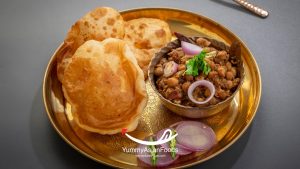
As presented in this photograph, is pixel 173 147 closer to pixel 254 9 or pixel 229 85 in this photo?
pixel 229 85

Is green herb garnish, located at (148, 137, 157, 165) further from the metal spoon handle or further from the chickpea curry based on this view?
the metal spoon handle

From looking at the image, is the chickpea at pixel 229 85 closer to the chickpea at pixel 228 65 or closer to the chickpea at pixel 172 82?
the chickpea at pixel 228 65

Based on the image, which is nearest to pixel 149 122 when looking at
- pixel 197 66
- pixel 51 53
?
pixel 197 66

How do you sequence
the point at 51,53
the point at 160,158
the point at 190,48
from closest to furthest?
the point at 160,158
the point at 190,48
the point at 51,53

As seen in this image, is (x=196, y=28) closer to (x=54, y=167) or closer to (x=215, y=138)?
(x=215, y=138)

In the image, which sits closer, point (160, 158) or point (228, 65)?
point (160, 158)

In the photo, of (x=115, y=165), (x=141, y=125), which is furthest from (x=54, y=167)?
(x=141, y=125)
